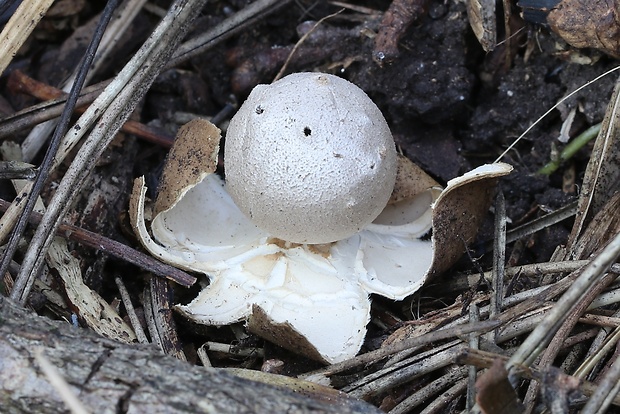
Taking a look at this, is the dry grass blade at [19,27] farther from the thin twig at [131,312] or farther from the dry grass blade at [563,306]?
the dry grass blade at [563,306]

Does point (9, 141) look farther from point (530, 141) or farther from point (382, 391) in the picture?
point (530, 141)

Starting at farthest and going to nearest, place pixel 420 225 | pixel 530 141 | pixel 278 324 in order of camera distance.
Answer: pixel 530 141 < pixel 420 225 < pixel 278 324

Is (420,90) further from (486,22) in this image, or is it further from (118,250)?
(118,250)

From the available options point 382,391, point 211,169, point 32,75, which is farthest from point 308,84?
point 32,75

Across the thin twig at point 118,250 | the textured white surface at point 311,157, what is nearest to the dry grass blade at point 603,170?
the textured white surface at point 311,157

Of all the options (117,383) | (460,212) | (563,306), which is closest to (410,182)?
(460,212)

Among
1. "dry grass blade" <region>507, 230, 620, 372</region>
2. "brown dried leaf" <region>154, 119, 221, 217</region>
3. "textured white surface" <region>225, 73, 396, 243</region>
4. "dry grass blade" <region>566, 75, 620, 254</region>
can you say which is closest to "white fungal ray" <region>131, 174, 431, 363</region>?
"brown dried leaf" <region>154, 119, 221, 217</region>
